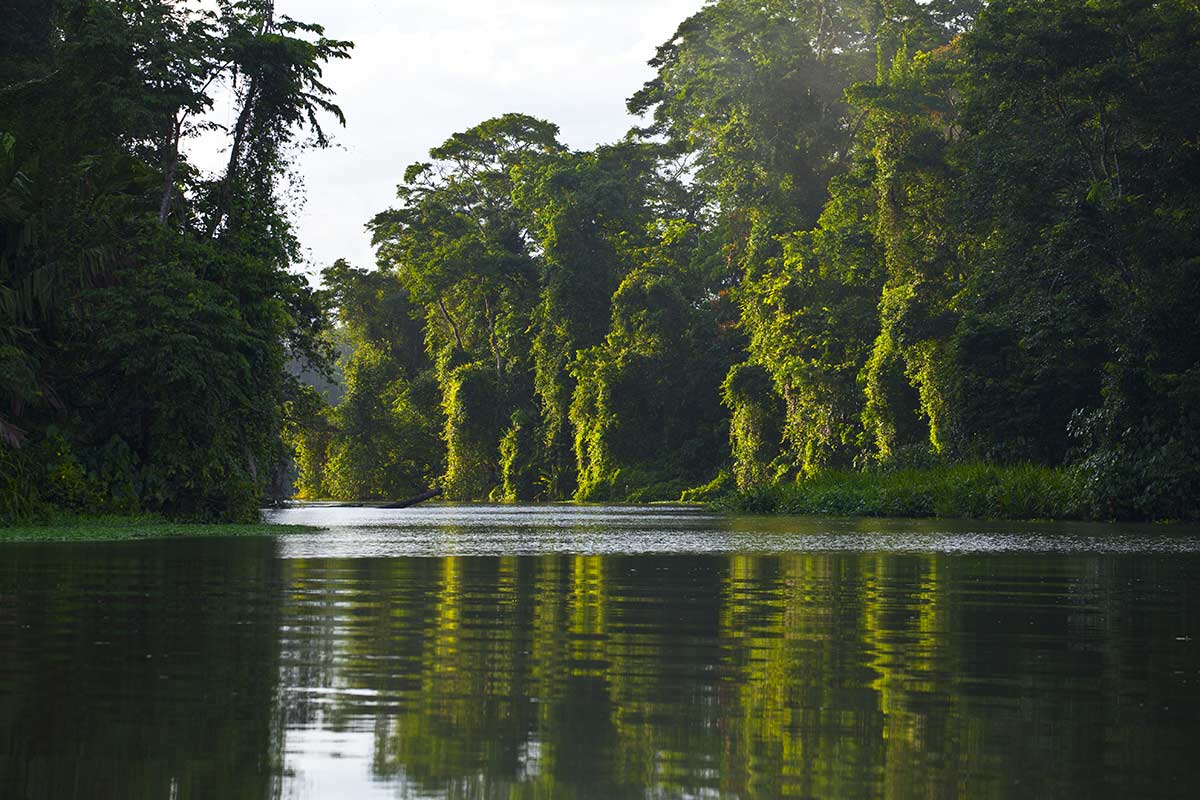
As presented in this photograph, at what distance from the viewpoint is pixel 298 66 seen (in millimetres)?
35812

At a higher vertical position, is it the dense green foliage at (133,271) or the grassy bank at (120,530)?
the dense green foliage at (133,271)

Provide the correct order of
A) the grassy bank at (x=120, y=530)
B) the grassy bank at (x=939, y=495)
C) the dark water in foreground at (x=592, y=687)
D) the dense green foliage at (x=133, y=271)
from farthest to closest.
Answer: the grassy bank at (x=939, y=495)
the dense green foliage at (x=133, y=271)
the grassy bank at (x=120, y=530)
the dark water in foreground at (x=592, y=687)

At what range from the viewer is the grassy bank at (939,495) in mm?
38750

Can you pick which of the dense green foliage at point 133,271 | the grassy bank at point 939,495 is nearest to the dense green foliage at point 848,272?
the grassy bank at point 939,495

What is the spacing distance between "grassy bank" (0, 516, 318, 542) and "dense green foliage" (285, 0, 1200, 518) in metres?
20.4

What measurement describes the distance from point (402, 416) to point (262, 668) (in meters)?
92.7

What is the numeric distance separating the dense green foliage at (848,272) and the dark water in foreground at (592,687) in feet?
85.8

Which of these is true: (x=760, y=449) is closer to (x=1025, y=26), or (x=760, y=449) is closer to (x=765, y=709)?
(x=1025, y=26)

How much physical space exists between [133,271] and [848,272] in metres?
41.6

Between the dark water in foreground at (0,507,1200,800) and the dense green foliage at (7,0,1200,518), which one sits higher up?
the dense green foliage at (7,0,1200,518)

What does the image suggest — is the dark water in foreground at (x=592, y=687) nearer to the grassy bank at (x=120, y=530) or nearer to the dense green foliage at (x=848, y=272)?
the grassy bank at (x=120, y=530)

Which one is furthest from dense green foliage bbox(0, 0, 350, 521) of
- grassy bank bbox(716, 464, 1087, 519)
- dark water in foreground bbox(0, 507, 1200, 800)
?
grassy bank bbox(716, 464, 1087, 519)

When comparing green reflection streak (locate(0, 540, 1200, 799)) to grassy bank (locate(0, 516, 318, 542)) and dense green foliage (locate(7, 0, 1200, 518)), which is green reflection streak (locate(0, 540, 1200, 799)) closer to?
grassy bank (locate(0, 516, 318, 542))

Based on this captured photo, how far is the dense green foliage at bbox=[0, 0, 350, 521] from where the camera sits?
2688cm
